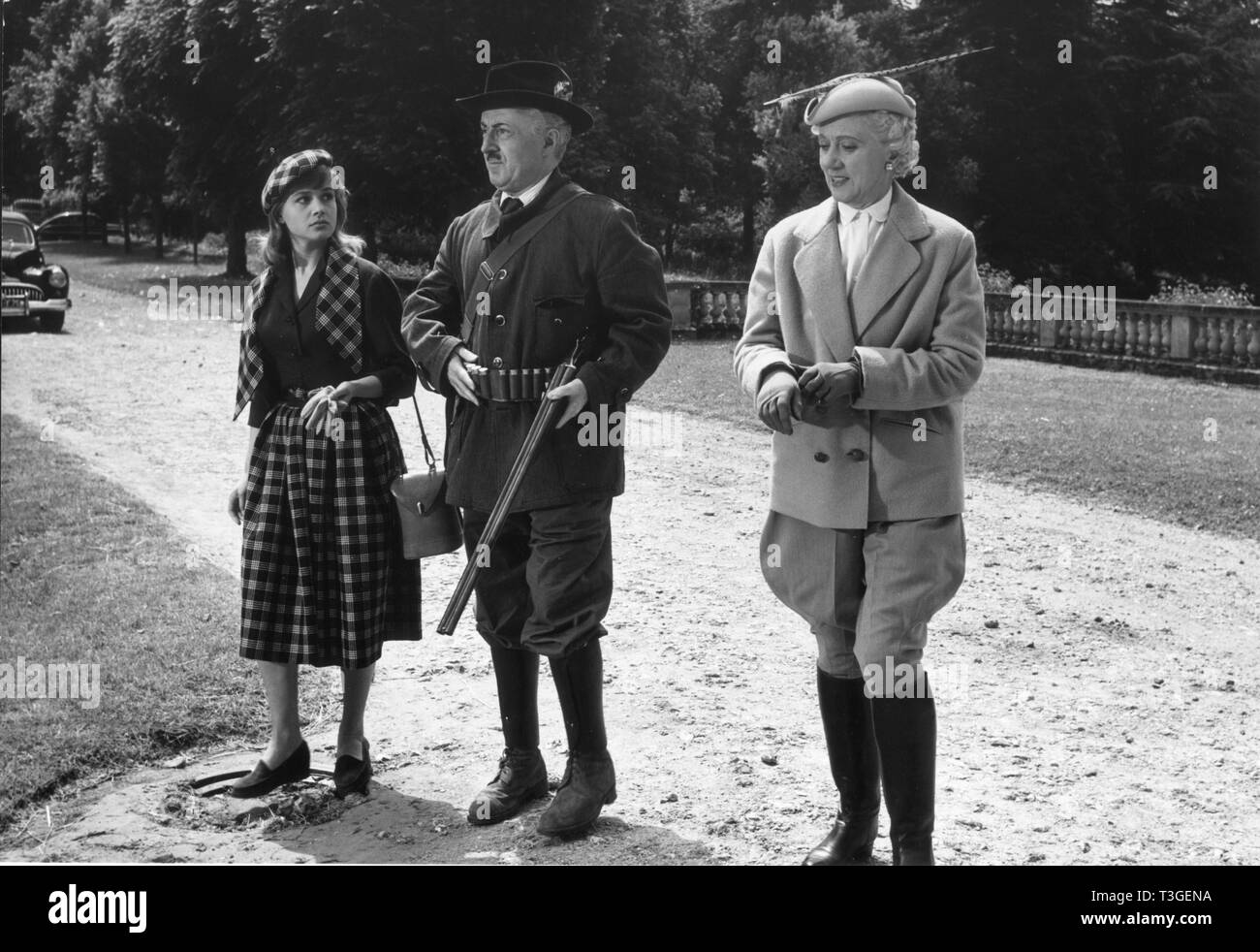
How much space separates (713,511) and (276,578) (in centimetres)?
510

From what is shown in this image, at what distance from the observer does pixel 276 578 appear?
4785 millimetres

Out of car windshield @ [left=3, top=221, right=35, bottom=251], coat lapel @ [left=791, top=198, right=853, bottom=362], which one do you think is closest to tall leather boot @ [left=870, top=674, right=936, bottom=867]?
coat lapel @ [left=791, top=198, right=853, bottom=362]

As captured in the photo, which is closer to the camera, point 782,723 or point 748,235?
point 782,723

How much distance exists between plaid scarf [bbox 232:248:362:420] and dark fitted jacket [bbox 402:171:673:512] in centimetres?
33

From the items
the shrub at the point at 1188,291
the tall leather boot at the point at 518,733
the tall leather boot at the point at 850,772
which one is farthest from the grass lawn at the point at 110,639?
the shrub at the point at 1188,291

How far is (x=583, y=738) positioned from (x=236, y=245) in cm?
3657

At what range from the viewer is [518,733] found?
4.67 metres

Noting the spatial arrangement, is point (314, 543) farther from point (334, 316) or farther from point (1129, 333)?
point (1129, 333)

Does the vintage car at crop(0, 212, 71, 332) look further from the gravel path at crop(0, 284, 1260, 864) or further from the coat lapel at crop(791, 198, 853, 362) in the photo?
the coat lapel at crop(791, 198, 853, 362)

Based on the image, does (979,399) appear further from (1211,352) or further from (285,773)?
(285,773)

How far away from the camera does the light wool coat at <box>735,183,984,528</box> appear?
3.73m

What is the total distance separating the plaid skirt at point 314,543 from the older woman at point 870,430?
1.44 meters

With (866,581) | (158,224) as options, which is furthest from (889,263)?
(158,224)
